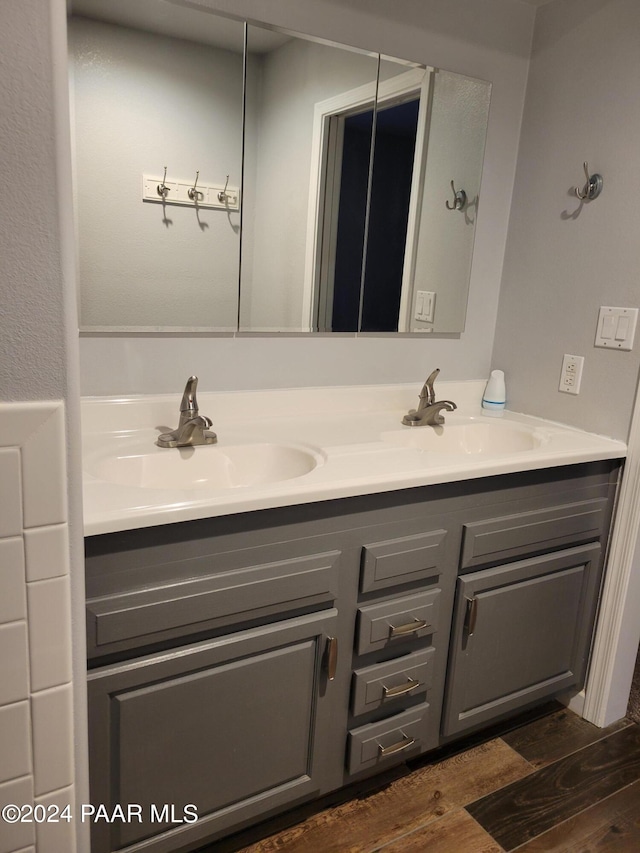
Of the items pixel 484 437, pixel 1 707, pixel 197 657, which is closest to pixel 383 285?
pixel 484 437

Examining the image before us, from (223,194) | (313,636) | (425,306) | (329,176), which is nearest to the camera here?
(313,636)

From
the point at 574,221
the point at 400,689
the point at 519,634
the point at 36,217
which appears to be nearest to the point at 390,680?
the point at 400,689

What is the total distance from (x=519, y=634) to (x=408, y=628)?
43cm

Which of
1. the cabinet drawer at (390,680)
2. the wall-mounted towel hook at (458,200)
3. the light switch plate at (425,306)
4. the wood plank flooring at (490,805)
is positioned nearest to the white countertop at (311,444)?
the light switch plate at (425,306)

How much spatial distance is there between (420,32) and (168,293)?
1.01 m

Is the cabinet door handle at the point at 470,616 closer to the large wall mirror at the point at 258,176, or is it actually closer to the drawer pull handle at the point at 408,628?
the drawer pull handle at the point at 408,628

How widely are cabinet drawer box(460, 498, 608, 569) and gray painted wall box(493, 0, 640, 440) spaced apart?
255 mm

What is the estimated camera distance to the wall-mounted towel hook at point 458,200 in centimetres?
197

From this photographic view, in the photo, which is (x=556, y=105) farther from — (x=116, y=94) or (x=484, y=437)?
(x=116, y=94)

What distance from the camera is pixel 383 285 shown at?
190cm

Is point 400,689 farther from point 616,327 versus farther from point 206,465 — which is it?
point 616,327

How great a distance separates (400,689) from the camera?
1.53 metres

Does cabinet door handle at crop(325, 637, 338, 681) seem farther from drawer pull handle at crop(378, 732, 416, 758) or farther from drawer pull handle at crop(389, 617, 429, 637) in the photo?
drawer pull handle at crop(378, 732, 416, 758)

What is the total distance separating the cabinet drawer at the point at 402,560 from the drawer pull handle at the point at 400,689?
0.25 meters
